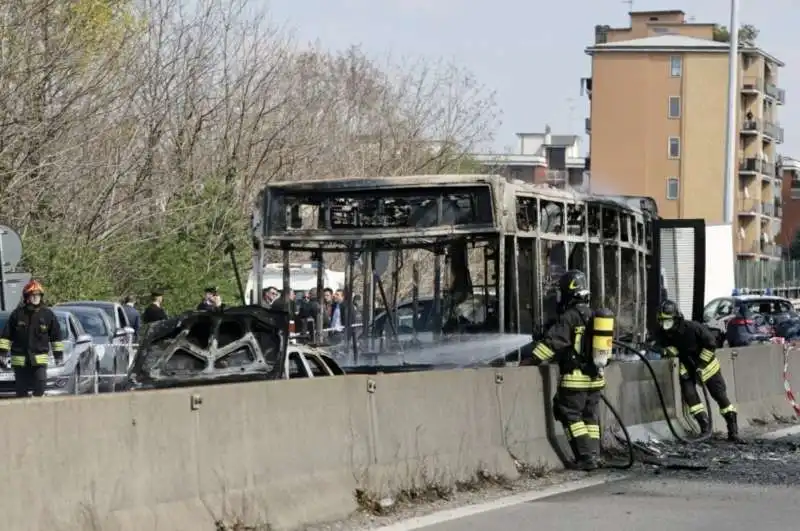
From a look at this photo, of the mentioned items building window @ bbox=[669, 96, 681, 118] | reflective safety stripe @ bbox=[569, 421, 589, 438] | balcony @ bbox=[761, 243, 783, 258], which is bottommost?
reflective safety stripe @ bbox=[569, 421, 589, 438]

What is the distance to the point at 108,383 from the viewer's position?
79.9 feet

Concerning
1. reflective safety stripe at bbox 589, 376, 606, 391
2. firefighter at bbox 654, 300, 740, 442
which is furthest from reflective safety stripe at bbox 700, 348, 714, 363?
reflective safety stripe at bbox 589, 376, 606, 391

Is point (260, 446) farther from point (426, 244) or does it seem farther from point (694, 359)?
point (694, 359)

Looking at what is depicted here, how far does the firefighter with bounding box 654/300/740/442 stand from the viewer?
17891mm

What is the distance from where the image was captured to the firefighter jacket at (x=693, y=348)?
58.8 feet

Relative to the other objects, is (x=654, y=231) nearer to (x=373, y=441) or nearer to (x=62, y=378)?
(x=62, y=378)

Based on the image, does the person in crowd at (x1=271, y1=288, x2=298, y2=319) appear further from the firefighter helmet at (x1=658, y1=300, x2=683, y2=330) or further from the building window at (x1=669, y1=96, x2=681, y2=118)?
the building window at (x1=669, y1=96, x2=681, y2=118)

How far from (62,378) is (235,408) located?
1365 cm

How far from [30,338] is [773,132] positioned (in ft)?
336

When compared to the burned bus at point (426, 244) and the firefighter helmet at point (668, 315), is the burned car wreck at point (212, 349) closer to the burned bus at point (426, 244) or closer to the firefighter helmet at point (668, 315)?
the burned bus at point (426, 244)

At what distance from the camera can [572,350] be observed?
44.6 feet

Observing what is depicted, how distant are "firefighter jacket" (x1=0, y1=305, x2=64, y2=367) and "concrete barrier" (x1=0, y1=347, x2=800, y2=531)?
646 centimetres

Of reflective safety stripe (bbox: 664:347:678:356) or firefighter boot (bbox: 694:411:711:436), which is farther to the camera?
reflective safety stripe (bbox: 664:347:678:356)

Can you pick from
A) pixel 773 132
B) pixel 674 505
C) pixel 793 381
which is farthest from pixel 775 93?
pixel 674 505
